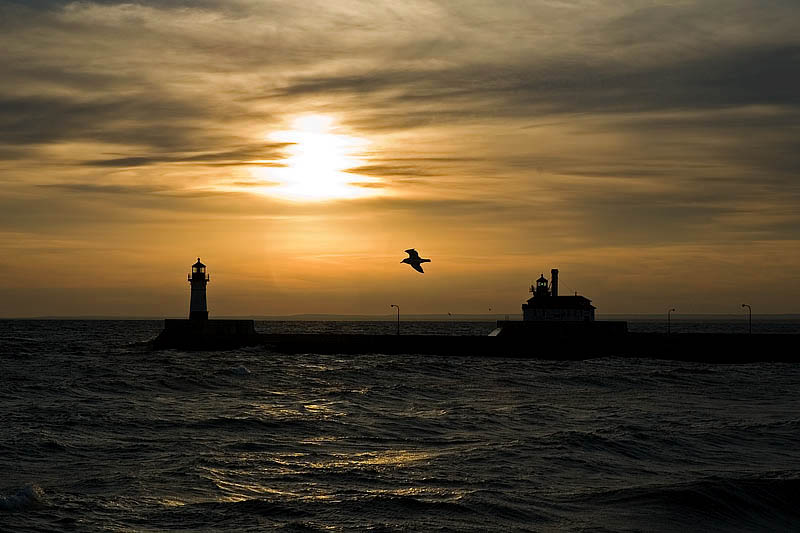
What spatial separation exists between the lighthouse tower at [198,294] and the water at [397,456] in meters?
29.6

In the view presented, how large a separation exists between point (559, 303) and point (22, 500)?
70640mm

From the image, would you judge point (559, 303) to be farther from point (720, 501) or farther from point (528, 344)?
point (720, 501)

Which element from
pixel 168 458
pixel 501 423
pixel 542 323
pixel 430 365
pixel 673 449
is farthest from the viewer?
pixel 542 323

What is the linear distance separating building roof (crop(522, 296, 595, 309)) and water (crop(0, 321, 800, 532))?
109 ft

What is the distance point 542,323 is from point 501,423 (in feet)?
161

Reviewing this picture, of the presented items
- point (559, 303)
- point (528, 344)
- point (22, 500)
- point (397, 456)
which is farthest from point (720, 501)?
point (559, 303)

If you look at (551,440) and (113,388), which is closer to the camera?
(551,440)

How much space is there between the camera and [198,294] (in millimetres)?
83375

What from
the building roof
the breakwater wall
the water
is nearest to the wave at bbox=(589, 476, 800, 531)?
the water

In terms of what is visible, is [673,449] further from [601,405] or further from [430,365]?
[430,365]

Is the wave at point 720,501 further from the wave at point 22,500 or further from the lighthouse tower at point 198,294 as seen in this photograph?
the lighthouse tower at point 198,294

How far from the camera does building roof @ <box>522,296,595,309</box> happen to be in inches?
3383

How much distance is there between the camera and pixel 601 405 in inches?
1633

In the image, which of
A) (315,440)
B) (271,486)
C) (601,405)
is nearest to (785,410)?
(601,405)
